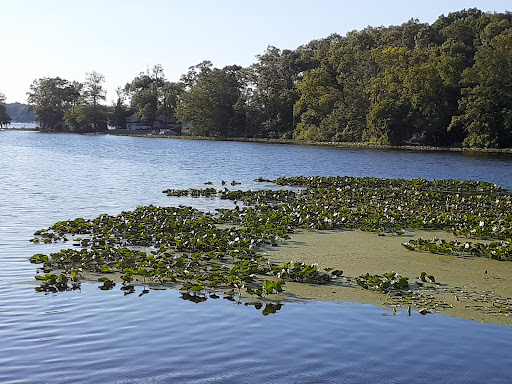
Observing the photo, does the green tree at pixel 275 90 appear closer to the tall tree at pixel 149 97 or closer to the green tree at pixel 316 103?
the green tree at pixel 316 103

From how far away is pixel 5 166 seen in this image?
38.3m

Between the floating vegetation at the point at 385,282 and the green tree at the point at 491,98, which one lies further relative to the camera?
the green tree at the point at 491,98

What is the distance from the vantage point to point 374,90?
79062 millimetres

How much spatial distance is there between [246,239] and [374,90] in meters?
69.8

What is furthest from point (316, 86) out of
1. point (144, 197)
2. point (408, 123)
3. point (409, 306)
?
point (409, 306)

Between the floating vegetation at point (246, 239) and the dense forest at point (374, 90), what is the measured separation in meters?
51.0

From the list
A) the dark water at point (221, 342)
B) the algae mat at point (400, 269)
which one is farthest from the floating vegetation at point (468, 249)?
the dark water at point (221, 342)

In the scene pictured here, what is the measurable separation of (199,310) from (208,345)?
1.39 metres

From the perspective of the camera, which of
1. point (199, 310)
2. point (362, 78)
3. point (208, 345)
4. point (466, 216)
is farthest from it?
point (362, 78)

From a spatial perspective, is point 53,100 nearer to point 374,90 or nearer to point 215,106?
point 215,106

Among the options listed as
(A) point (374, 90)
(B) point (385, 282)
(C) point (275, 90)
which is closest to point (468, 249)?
(B) point (385, 282)

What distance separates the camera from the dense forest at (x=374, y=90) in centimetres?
6856

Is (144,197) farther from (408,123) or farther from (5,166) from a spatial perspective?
(408,123)

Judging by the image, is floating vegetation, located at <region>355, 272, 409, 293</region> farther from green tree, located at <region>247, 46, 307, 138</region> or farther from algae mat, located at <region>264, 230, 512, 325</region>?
green tree, located at <region>247, 46, 307, 138</region>
